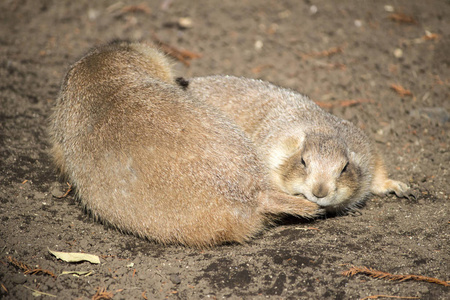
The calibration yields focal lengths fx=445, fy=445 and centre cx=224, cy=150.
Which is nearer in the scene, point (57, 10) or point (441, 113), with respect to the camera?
point (441, 113)

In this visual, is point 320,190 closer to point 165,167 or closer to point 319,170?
point 319,170

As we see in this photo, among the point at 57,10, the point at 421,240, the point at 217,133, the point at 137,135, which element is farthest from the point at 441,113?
the point at 57,10

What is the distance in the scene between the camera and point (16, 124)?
19.0 ft

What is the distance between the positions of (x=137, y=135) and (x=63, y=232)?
1.33 m

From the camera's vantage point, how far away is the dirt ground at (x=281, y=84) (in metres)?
3.81

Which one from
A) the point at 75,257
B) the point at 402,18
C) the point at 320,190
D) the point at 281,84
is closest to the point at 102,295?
the point at 75,257

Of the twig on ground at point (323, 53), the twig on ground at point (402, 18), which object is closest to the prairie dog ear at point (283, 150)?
the twig on ground at point (323, 53)

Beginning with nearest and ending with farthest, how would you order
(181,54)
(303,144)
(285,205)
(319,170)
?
(285,205) < (319,170) < (303,144) < (181,54)

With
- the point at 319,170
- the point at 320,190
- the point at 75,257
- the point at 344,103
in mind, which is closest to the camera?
the point at 75,257

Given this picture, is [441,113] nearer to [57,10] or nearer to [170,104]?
[170,104]

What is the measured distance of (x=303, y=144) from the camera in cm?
493

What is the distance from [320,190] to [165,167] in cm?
160

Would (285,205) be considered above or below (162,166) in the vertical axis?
below

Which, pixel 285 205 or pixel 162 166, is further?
pixel 285 205
